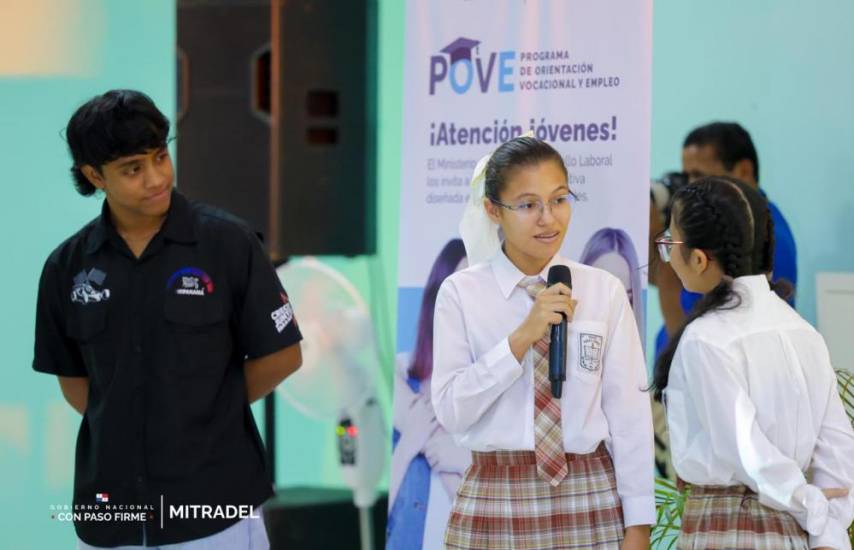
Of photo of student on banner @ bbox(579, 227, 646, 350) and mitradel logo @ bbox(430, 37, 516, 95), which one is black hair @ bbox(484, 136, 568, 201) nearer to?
photo of student on banner @ bbox(579, 227, 646, 350)

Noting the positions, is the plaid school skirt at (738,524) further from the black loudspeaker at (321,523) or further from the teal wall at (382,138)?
the teal wall at (382,138)

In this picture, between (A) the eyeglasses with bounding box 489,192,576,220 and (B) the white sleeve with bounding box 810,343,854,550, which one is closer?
(B) the white sleeve with bounding box 810,343,854,550

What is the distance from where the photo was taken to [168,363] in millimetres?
2590

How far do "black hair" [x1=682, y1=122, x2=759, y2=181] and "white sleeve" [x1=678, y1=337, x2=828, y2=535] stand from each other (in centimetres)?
229

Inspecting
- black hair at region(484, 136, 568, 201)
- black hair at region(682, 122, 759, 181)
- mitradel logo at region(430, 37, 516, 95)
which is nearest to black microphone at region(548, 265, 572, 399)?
black hair at region(484, 136, 568, 201)

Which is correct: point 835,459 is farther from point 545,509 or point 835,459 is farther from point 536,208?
point 536,208

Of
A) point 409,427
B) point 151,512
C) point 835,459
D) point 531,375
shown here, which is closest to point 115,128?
point 151,512

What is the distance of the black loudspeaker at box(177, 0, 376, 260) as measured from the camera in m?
4.61

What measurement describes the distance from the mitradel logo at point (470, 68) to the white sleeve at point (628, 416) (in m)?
1.16

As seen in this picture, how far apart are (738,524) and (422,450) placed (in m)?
1.42

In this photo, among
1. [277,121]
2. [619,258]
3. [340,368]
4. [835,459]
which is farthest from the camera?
[277,121]

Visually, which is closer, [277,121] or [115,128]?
[115,128]

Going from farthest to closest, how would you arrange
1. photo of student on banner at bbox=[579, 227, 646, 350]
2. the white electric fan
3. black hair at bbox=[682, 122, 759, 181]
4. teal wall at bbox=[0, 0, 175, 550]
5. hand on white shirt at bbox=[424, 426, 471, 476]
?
black hair at bbox=[682, 122, 759, 181] → the white electric fan → teal wall at bbox=[0, 0, 175, 550] → hand on white shirt at bbox=[424, 426, 471, 476] → photo of student on banner at bbox=[579, 227, 646, 350]

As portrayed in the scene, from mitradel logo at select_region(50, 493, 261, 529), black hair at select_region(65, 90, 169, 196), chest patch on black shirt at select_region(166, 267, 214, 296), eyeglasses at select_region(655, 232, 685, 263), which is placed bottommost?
mitradel logo at select_region(50, 493, 261, 529)
